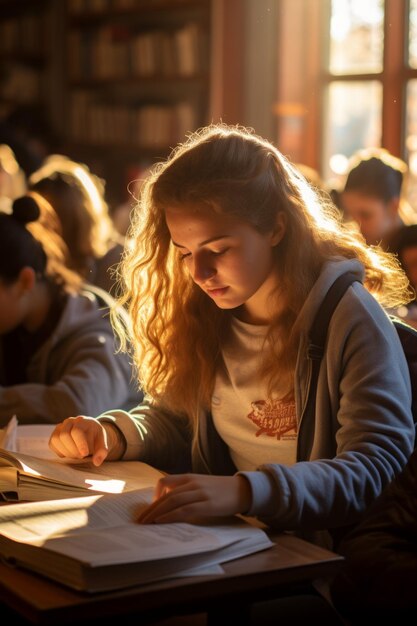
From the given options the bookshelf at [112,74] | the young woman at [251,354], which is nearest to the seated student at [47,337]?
the young woman at [251,354]

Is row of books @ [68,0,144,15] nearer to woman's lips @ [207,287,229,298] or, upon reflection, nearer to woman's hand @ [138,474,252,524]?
woman's lips @ [207,287,229,298]

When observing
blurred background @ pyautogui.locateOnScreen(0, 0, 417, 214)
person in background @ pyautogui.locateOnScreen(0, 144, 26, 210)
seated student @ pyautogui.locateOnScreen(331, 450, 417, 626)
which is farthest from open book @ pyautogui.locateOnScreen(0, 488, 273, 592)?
blurred background @ pyautogui.locateOnScreen(0, 0, 417, 214)

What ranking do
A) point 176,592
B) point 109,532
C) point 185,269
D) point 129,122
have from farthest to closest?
point 129,122
point 185,269
point 109,532
point 176,592

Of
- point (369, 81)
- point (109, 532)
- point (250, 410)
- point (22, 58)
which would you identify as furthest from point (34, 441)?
point (22, 58)

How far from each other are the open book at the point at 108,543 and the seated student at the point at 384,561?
114 millimetres

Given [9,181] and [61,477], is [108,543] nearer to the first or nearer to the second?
[61,477]

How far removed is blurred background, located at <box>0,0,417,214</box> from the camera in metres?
4.89

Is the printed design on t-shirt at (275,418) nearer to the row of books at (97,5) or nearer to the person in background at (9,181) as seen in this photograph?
the person in background at (9,181)

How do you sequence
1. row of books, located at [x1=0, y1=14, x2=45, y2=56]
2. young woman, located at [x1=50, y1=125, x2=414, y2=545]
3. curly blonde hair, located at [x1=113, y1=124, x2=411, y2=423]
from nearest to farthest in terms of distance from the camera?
young woman, located at [x1=50, y1=125, x2=414, y2=545] < curly blonde hair, located at [x1=113, y1=124, x2=411, y2=423] < row of books, located at [x1=0, y1=14, x2=45, y2=56]

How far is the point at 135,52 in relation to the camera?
609 centimetres

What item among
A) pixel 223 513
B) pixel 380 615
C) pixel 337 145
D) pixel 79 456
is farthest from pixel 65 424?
pixel 337 145

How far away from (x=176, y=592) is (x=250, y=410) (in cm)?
60

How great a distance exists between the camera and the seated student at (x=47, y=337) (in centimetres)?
221

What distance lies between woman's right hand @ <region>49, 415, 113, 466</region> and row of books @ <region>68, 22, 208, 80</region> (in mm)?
4313
